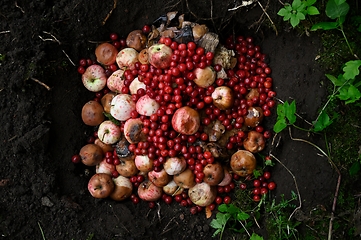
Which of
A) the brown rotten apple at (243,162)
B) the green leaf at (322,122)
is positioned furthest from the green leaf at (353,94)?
the brown rotten apple at (243,162)

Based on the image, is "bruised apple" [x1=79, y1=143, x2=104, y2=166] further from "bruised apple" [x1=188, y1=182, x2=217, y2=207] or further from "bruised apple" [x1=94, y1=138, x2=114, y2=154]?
"bruised apple" [x1=188, y1=182, x2=217, y2=207]

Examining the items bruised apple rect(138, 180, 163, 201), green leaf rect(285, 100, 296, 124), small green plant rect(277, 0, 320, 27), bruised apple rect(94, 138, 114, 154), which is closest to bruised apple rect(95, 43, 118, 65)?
bruised apple rect(94, 138, 114, 154)

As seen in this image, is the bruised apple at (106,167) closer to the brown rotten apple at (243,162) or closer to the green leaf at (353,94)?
the brown rotten apple at (243,162)

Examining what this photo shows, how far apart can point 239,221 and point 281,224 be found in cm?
35

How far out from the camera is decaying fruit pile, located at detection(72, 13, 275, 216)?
3.64 meters

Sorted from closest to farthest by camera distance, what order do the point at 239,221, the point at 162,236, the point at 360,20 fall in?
the point at 360,20 → the point at 239,221 → the point at 162,236

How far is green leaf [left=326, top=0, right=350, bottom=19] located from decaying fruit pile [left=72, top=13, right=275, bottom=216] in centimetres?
80

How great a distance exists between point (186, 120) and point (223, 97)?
37cm

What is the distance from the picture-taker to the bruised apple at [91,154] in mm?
3820

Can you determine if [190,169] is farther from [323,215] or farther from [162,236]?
[323,215]

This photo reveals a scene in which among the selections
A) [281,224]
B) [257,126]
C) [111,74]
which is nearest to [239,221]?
[281,224]

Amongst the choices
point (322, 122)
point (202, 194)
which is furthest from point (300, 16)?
point (202, 194)

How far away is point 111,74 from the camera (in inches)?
156

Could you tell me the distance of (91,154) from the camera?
12.5 ft
